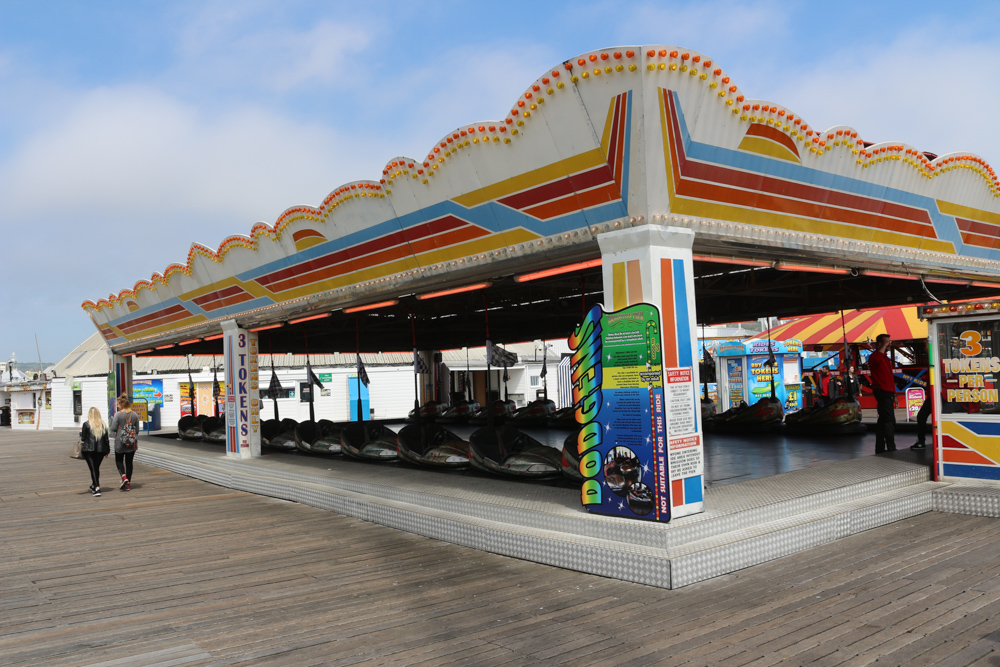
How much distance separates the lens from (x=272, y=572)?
5.29 meters

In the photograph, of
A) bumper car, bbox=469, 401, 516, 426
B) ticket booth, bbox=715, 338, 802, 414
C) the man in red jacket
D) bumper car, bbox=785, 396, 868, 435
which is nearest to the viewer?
the man in red jacket

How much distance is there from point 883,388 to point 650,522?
169 inches

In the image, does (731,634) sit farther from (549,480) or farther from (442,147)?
(442,147)

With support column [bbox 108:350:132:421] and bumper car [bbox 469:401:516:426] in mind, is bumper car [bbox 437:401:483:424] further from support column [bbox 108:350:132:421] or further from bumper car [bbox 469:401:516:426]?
support column [bbox 108:350:132:421]

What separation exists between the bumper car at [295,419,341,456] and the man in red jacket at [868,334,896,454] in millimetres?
7005

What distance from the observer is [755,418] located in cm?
1187

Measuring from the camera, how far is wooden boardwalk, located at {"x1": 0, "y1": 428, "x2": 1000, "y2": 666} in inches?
139

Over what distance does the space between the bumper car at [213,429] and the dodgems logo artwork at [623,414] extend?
10.5m

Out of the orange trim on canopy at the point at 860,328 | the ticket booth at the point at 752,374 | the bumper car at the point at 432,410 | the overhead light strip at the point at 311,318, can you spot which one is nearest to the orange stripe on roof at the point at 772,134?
the overhead light strip at the point at 311,318

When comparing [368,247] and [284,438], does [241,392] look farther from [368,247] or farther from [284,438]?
[368,247]

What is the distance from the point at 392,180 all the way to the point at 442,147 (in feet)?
2.82

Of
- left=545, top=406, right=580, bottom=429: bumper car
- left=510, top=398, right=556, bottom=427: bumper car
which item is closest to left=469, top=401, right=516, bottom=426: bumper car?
left=510, top=398, right=556, bottom=427: bumper car

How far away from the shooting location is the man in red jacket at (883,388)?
7645 mm

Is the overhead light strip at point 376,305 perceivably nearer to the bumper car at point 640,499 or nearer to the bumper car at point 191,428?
the bumper car at point 640,499
